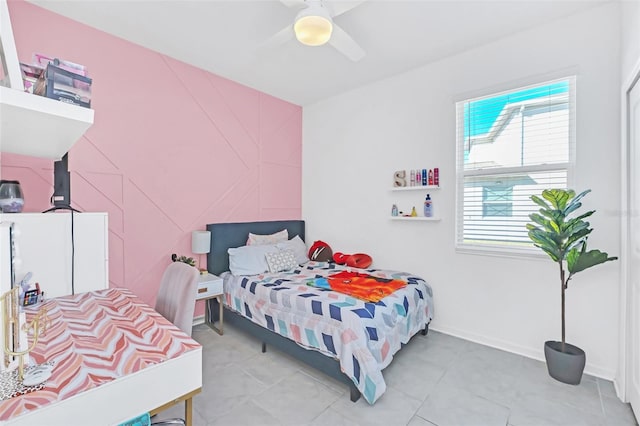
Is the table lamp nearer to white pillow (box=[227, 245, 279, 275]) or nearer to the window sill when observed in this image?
white pillow (box=[227, 245, 279, 275])

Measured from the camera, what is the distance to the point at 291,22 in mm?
2562

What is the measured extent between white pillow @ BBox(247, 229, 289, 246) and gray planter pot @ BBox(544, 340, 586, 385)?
2981 mm

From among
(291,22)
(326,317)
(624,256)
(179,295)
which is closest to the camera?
(179,295)

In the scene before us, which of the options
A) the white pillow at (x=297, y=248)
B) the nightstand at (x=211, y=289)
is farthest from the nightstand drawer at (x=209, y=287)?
the white pillow at (x=297, y=248)

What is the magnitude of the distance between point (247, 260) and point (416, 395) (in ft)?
6.83

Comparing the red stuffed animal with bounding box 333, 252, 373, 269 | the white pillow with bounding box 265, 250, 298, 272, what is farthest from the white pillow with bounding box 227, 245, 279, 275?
the red stuffed animal with bounding box 333, 252, 373, 269

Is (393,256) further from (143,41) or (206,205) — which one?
(143,41)

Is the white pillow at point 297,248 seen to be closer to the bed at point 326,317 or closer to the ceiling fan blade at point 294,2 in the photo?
the bed at point 326,317

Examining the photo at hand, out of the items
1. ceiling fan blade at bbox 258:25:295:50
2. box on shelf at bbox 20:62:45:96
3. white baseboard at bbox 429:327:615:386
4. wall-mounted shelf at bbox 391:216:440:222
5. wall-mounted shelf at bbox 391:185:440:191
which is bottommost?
white baseboard at bbox 429:327:615:386

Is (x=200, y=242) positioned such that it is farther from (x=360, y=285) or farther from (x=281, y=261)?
(x=360, y=285)

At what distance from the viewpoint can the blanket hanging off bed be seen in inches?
98.7

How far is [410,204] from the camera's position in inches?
135

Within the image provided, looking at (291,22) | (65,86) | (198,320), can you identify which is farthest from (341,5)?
(198,320)

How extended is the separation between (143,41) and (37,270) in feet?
7.44
